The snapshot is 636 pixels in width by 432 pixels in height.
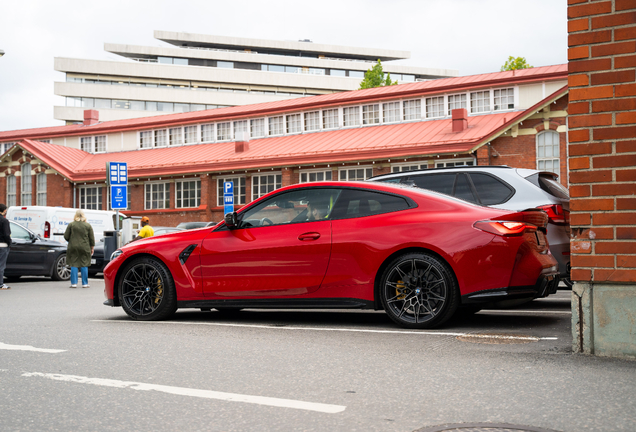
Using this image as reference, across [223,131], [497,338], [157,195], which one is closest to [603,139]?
[497,338]

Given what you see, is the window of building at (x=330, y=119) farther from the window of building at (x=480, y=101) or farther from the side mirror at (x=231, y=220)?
the side mirror at (x=231, y=220)

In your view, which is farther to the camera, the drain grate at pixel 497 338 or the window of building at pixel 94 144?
the window of building at pixel 94 144

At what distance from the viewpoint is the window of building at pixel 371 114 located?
1307 inches

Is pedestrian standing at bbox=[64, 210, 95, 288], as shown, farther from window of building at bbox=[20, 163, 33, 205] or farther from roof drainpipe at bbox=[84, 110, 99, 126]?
roof drainpipe at bbox=[84, 110, 99, 126]

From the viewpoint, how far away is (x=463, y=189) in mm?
8727

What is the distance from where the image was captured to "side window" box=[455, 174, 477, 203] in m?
8.64

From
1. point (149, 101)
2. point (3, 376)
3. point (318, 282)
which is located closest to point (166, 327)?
point (318, 282)

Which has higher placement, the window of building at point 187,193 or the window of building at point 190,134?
the window of building at point 190,134

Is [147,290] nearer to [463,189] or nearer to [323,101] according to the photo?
[463,189]

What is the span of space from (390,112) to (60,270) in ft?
64.5

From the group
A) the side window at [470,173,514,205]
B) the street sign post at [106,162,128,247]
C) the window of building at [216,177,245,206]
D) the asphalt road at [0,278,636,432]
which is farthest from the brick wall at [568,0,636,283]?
the window of building at [216,177,245,206]

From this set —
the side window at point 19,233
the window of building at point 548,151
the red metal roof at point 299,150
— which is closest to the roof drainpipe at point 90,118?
the red metal roof at point 299,150

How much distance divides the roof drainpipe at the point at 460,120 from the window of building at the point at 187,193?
13.6 meters

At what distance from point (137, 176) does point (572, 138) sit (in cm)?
3264
